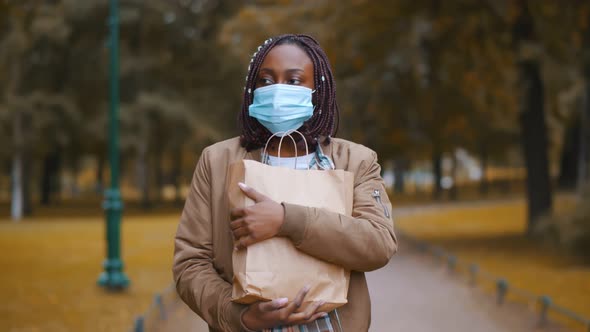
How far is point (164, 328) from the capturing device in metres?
9.36

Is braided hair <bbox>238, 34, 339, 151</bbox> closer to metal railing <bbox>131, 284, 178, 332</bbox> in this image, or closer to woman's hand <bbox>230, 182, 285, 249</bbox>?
woman's hand <bbox>230, 182, 285, 249</bbox>

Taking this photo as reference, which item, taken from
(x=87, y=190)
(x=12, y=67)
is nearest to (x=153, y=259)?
(x=12, y=67)

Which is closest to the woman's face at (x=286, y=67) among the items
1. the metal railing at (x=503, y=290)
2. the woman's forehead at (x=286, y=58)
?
the woman's forehead at (x=286, y=58)

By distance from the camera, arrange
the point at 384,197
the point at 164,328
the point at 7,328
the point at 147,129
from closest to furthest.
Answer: the point at 384,197 → the point at 164,328 → the point at 7,328 → the point at 147,129

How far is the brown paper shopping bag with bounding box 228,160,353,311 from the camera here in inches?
102

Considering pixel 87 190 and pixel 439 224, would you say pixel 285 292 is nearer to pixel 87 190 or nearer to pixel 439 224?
pixel 439 224

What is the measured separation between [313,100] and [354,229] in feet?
1.68

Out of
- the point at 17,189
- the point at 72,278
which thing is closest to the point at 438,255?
the point at 72,278

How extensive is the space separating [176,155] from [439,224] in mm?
17631

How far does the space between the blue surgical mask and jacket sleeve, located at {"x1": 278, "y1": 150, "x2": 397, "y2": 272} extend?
27 centimetres

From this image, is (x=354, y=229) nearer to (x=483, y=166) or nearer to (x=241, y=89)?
(x=241, y=89)

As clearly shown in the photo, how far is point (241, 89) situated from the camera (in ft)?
70.5

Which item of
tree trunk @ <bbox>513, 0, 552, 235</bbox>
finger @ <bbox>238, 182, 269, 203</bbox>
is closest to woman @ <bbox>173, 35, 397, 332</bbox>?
finger @ <bbox>238, 182, 269, 203</bbox>

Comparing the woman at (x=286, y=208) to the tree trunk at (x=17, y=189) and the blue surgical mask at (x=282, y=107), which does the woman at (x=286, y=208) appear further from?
the tree trunk at (x=17, y=189)
